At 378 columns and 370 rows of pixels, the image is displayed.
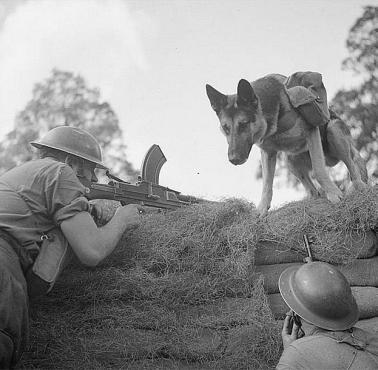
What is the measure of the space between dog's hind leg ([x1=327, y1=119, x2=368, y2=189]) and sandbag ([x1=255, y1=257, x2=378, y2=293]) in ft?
5.61

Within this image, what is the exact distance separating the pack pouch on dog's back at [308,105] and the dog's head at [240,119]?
52 cm

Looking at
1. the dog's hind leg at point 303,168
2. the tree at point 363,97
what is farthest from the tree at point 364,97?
the dog's hind leg at point 303,168

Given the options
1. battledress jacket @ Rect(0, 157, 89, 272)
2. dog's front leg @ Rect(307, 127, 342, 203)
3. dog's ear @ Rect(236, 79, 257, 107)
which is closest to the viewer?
battledress jacket @ Rect(0, 157, 89, 272)

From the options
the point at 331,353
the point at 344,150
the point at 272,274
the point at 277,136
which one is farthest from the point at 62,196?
the point at 344,150

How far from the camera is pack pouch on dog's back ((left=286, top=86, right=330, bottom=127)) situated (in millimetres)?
5492

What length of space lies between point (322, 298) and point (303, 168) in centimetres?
346

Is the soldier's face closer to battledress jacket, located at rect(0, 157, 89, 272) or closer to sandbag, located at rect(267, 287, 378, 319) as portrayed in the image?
battledress jacket, located at rect(0, 157, 89, 272)

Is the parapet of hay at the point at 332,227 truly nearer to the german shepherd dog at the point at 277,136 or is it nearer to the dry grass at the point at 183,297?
the dry grass at the point at 183,297

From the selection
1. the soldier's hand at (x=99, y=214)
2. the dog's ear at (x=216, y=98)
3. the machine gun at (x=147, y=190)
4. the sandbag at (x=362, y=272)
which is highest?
the dog's ear at (x=216, y=98)

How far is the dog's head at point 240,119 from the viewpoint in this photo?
5.04 m

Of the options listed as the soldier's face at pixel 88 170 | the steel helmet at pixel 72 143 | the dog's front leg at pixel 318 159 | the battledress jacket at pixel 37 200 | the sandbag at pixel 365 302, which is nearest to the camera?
the battledress jacket at pixel 37 200

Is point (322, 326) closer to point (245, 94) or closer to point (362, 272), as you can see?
point (362, 272)

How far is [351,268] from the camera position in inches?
163

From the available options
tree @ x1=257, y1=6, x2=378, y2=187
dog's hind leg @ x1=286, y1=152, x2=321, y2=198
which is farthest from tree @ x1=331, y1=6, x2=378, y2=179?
dog's hind leg @ x1=286, y1=152, x2=321, y2=198
